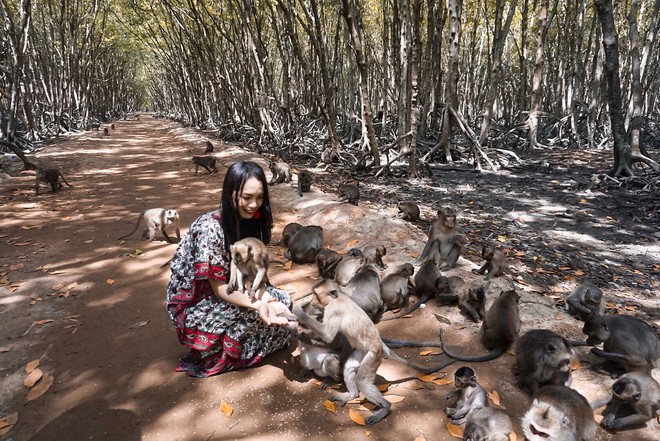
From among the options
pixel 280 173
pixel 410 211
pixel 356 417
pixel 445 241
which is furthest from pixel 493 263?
pixel 280 173

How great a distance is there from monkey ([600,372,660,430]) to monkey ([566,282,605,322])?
120 centimetres

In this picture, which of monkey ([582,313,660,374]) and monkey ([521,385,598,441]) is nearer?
monkey ([521,385,598,441])

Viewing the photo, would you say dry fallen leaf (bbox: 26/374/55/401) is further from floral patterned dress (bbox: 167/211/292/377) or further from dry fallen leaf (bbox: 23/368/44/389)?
floral patterned dress (bbox: 167/211/292/377)

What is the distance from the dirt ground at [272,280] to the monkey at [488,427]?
311 millimetres

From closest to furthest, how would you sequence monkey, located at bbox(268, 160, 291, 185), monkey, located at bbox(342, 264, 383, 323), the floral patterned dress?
the floral patterned dress → monkey, located at bbox(342, 264, 383, 323) → monkey, located at bbox(268, 160, 291, 185)

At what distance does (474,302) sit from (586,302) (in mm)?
1207

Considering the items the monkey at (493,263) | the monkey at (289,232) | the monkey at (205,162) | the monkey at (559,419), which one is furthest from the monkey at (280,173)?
the monkey at (559,419)

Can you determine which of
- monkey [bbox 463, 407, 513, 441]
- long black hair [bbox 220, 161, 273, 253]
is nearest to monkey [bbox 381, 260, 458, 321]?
monkey [bbox 463, 407, 513, 441]

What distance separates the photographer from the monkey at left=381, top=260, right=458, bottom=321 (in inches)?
191

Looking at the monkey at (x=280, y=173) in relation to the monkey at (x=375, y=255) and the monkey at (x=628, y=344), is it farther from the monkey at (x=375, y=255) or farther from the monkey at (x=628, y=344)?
the monkey at (x=628, y=344)

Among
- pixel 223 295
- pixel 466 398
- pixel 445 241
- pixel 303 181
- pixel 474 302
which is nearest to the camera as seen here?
pixel 466 398

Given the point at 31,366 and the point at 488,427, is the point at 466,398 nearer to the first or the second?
the point at 488,427

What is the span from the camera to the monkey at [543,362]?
3.23 meters

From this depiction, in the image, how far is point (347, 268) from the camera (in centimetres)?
539
